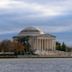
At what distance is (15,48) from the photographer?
182000mm

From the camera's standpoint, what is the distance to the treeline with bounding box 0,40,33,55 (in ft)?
590

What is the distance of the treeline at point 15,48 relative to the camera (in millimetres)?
179800

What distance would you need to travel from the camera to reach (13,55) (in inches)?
6565

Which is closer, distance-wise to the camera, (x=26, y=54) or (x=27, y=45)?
(x=26, y=54)
